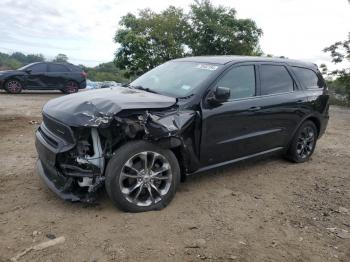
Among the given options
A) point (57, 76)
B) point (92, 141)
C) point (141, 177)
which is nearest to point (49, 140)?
point (92, 141)

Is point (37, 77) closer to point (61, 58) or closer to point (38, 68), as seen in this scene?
point (38, 68)

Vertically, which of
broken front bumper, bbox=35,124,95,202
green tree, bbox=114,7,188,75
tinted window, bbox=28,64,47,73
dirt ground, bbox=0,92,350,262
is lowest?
dirt ground, bbox=0,92,350,262

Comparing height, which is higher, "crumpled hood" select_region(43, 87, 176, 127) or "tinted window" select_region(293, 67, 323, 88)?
"tinted window" select_region(293, 67, 323, 88)

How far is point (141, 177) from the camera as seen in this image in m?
4.07

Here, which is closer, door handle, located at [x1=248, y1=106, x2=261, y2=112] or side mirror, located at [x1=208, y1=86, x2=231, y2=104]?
side mirror, located at [x1=208, y1=86, x2=231, y2=104]

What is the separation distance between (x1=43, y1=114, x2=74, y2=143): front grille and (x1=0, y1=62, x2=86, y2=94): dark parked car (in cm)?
1215

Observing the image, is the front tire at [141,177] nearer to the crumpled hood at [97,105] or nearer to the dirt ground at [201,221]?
the dirt ground at [201,221]

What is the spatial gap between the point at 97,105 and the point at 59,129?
0.50 meters

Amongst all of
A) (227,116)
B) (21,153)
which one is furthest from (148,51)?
(227,116)

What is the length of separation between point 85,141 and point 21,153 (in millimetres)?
2667

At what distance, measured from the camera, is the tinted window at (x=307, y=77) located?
6078 mm

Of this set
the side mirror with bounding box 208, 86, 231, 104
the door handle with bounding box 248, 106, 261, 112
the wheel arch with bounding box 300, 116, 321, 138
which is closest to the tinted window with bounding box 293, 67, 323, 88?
the wheel arch with bounding box 300, 116, 321, 138

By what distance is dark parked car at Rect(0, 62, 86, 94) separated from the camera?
15.4 m

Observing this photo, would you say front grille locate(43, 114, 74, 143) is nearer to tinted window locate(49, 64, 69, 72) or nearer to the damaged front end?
the damaged front end
